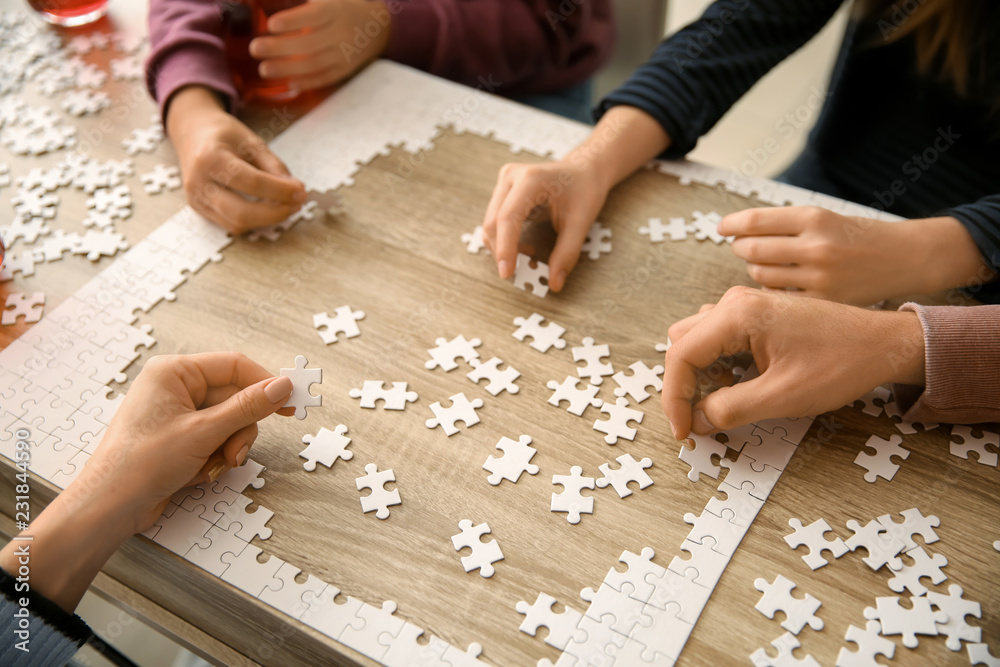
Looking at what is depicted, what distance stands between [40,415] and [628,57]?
5.85 feet

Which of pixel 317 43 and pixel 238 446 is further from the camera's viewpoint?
pixel 317 43

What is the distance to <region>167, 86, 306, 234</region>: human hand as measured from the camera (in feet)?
4.06

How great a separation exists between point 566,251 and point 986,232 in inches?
25.3

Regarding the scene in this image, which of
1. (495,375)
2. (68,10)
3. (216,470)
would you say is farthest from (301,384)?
(68,10)

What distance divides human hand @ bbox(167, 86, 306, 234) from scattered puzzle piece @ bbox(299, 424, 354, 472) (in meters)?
0.46

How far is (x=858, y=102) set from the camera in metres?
1.62

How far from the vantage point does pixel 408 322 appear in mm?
1119

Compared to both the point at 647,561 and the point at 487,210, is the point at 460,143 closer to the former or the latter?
the point at 487,210

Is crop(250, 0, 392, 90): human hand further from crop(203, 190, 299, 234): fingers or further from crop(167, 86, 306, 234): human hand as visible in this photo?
crop(203, 190, 299, 234): fingers

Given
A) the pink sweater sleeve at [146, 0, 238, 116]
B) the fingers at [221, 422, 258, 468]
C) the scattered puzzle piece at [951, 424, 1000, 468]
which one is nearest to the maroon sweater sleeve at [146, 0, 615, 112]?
the pink sweater sleeve at [146, 0, 238, 116]

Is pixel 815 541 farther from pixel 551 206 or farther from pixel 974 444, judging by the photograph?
pixel 551 206

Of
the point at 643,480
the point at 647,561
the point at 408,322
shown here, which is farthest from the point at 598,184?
the point at 647,561

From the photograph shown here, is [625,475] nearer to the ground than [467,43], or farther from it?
nearer to the ground

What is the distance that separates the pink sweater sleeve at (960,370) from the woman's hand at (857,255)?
13 cm
